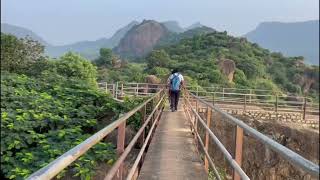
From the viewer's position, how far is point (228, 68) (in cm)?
5766

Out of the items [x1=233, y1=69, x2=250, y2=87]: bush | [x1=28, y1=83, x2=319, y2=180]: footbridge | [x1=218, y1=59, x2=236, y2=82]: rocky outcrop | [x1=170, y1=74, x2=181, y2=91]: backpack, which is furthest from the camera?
[x1=233, y1=69, x2=250, y2=87]: bush

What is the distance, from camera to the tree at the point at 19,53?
30266 millimetres

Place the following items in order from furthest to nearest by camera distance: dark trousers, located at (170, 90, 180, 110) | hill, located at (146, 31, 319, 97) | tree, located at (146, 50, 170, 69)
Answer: tree, located at (146, 50, 170, 69) < hill, located at (146, 31, 319, 97) < dark trousers, located at (170, 90, 180, 110)

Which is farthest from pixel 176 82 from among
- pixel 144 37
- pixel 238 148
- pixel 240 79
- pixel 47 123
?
pixel 144 37

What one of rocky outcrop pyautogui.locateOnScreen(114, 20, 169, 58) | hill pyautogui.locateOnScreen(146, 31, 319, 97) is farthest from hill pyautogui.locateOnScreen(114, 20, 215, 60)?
hill pyautogui.locateOnScreen(146, 31, 319, 97)

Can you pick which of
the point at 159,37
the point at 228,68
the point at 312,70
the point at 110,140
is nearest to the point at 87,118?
the point at 110,140

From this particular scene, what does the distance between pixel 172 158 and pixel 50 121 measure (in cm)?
676

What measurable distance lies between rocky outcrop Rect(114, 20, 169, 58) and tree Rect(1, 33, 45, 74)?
400ft

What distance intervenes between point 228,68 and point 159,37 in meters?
99.1

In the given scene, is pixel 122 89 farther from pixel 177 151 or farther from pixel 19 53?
pixel 177 151

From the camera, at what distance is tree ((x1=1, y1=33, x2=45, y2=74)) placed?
30.3m

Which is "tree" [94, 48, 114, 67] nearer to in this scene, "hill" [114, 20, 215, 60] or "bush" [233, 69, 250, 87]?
"bush" [233, 69, 250, 87]

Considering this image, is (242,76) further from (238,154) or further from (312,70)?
(238,154)

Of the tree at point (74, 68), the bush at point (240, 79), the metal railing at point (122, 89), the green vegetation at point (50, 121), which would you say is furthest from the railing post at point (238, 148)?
the bush at point (240, 79)
